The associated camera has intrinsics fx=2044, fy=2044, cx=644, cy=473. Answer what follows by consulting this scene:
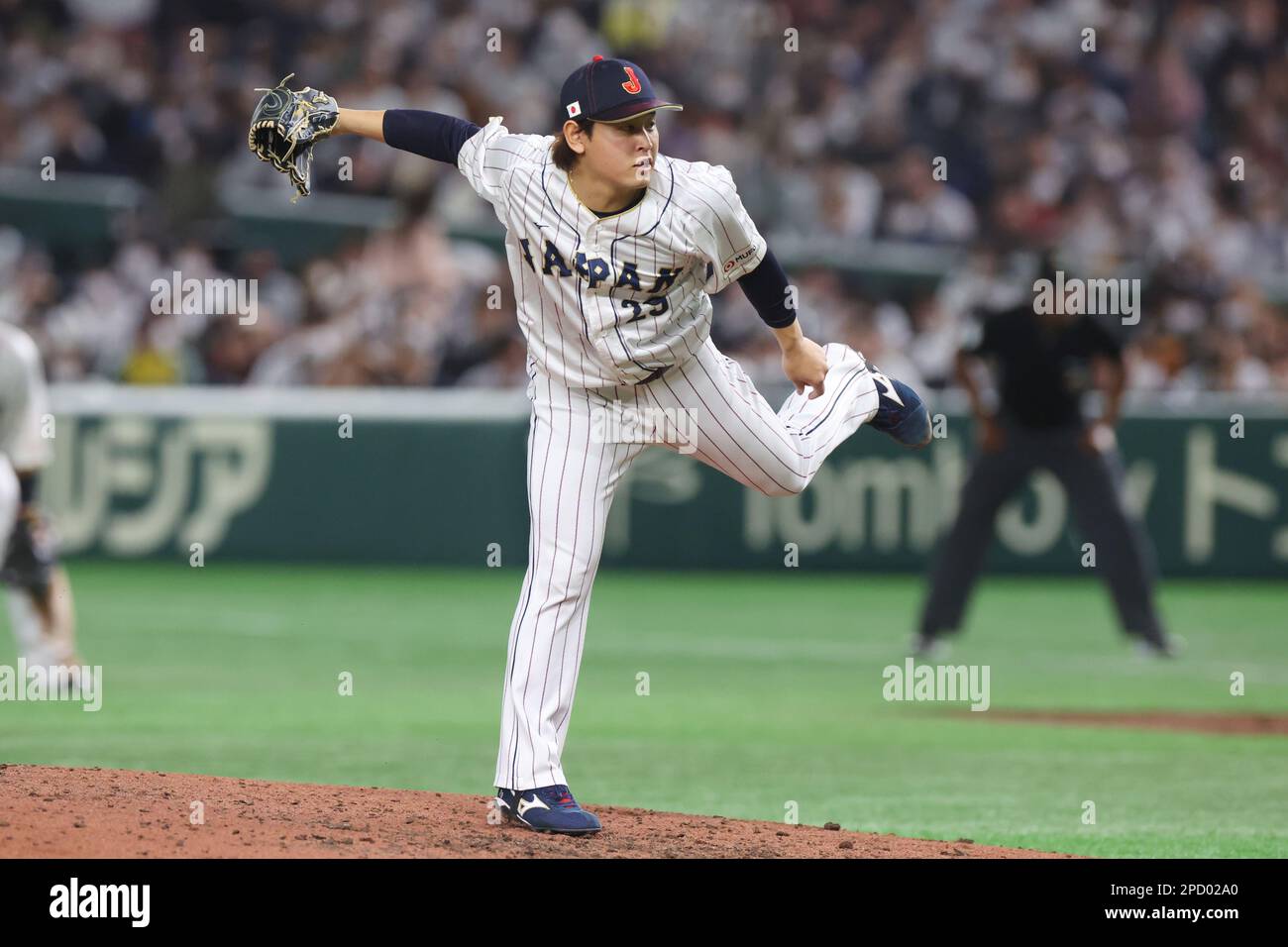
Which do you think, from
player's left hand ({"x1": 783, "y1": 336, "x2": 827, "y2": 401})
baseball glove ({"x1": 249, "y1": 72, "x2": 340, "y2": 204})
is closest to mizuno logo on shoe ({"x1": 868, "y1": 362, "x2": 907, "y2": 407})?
player's left hand ({"x1": 783, "y1": 336, "x2": 827, "y2": 401})

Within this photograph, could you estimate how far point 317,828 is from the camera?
5.58 meters

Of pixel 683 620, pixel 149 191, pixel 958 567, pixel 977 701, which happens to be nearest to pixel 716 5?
pixel 149 191

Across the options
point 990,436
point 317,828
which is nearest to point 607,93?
point 317,828

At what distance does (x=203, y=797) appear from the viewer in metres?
5.98

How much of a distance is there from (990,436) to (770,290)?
6.37 m

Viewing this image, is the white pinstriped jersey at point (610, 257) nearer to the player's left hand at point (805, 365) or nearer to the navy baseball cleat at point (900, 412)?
the player's left hand at point (805, 365)

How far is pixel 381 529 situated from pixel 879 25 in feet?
27.0

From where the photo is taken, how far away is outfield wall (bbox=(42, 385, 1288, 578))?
1642 cm

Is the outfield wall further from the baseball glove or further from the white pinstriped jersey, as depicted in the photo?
the white pinstriped jersey

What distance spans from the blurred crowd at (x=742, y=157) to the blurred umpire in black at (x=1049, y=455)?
13.7 feet

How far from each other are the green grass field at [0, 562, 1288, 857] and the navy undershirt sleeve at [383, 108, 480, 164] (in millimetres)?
2494

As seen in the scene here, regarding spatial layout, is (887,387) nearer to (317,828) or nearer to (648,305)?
(648,305)

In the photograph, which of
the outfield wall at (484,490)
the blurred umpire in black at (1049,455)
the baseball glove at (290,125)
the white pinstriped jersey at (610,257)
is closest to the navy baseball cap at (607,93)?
the white pinstriped jersey at (610,257)

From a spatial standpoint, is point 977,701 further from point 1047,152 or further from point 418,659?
point 1047,152
